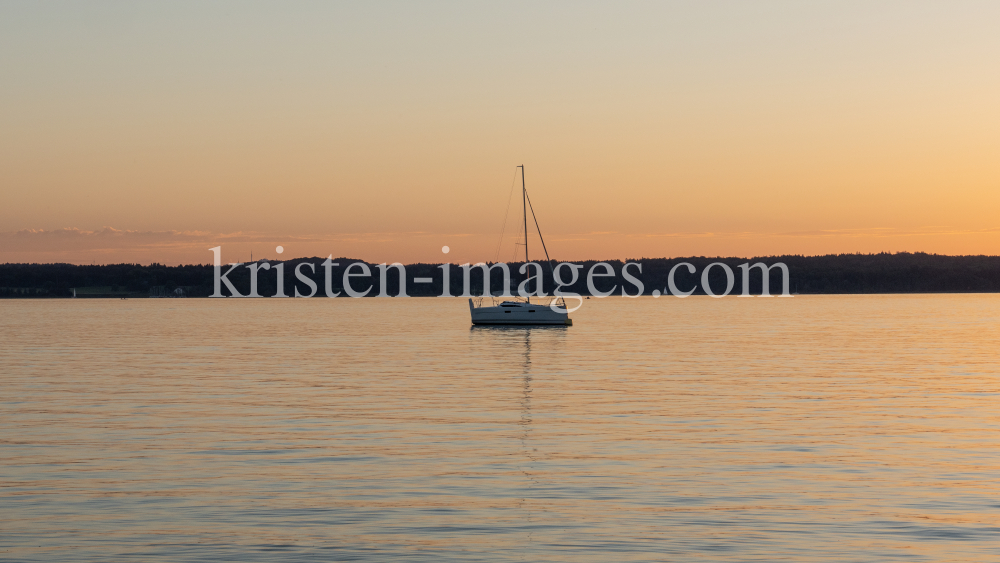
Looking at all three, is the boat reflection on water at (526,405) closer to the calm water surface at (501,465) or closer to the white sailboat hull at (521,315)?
the calm water surface at (501,465)

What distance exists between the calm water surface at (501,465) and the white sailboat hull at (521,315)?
47.3 meters

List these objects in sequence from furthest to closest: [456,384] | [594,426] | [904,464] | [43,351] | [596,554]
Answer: [43,351] < [456,384] < [594,426] < [904,464] < [596,554]

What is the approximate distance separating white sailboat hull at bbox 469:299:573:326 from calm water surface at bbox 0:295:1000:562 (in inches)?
1863

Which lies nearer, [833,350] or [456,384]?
[456,384]

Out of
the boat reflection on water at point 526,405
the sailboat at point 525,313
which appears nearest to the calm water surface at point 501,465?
the boat reflection on water at point 526,405

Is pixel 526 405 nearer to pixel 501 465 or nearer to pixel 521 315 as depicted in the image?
pixel 501 465

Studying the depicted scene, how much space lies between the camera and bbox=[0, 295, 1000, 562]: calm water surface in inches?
613

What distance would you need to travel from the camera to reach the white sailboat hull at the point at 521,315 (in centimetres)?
9888

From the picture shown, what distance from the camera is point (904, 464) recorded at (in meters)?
22.7

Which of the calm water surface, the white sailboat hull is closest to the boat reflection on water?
the calm water surface

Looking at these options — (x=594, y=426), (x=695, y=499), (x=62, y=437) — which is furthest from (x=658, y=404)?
(x=62, y=437)

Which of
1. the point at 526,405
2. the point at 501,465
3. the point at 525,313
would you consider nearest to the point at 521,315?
the point at 525,313

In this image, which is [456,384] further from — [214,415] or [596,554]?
[596,554]

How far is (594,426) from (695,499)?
10724 mm
